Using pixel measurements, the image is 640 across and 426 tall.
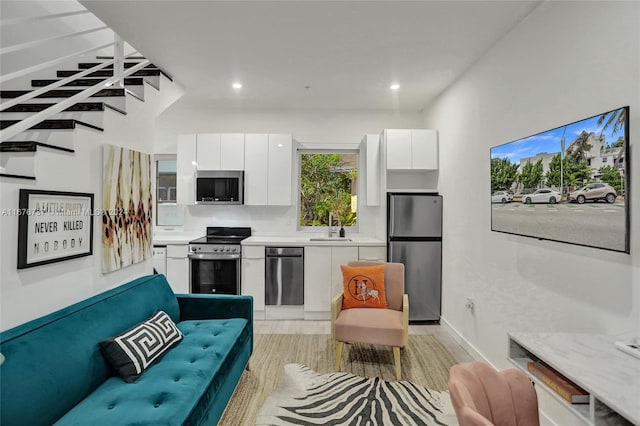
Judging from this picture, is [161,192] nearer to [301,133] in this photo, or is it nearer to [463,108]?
[301,133]

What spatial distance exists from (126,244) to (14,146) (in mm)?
1094

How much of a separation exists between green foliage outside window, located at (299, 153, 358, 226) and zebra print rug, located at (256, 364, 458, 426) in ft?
8.35

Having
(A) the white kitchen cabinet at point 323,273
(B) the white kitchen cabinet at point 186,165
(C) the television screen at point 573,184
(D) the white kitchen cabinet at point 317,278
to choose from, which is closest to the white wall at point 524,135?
(C) the television screen at point 573,184

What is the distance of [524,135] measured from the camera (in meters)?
2.45

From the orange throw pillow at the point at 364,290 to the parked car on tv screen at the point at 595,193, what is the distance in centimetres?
179

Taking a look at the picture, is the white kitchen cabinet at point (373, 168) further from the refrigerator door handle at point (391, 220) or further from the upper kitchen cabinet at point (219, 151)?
the upper kitchen cabinet at point (219, 151)

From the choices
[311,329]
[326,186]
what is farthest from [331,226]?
[311,329]

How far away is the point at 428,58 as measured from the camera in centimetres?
310

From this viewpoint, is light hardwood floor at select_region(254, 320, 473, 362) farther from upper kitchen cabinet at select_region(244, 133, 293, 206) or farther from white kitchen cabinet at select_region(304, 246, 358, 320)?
upper kitchen cabinet at select_region(244, 133, 293, 206)

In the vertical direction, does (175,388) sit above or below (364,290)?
below

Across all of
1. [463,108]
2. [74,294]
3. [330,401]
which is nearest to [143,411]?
[74,294]

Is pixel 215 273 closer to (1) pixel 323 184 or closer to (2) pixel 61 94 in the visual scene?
(1) pixel 323 184

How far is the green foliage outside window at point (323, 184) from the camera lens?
5.02m

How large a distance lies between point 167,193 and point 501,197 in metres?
4.33
